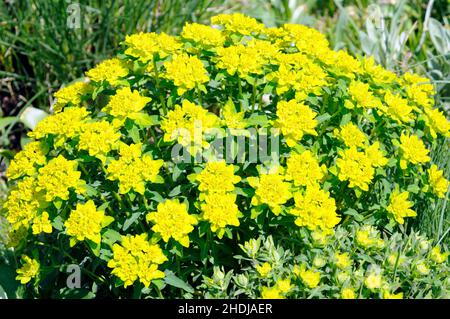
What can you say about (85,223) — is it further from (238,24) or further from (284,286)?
(238,24)

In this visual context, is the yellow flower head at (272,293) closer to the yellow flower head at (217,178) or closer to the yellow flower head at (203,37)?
the yellow flower head at (217,178)

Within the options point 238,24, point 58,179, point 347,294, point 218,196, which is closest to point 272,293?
point 347,294

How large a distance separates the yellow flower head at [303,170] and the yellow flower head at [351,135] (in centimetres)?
16

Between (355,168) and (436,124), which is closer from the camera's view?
(355,168)

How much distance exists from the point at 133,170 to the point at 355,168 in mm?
664

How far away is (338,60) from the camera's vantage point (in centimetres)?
221

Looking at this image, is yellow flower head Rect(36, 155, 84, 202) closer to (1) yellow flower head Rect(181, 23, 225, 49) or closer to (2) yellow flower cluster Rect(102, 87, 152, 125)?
(2) yellow flower cluster Rect(102, 87, 152, 125)

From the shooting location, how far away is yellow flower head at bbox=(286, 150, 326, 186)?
1897mm

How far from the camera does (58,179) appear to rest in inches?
73.8

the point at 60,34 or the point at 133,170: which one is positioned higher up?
the point at 60,34

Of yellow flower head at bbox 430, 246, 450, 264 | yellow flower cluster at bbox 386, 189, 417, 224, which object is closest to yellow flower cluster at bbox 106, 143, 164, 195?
yellow flower cluster at bbox 386, 189, 417, 224

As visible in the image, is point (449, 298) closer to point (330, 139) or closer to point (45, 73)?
point (330, 139)
